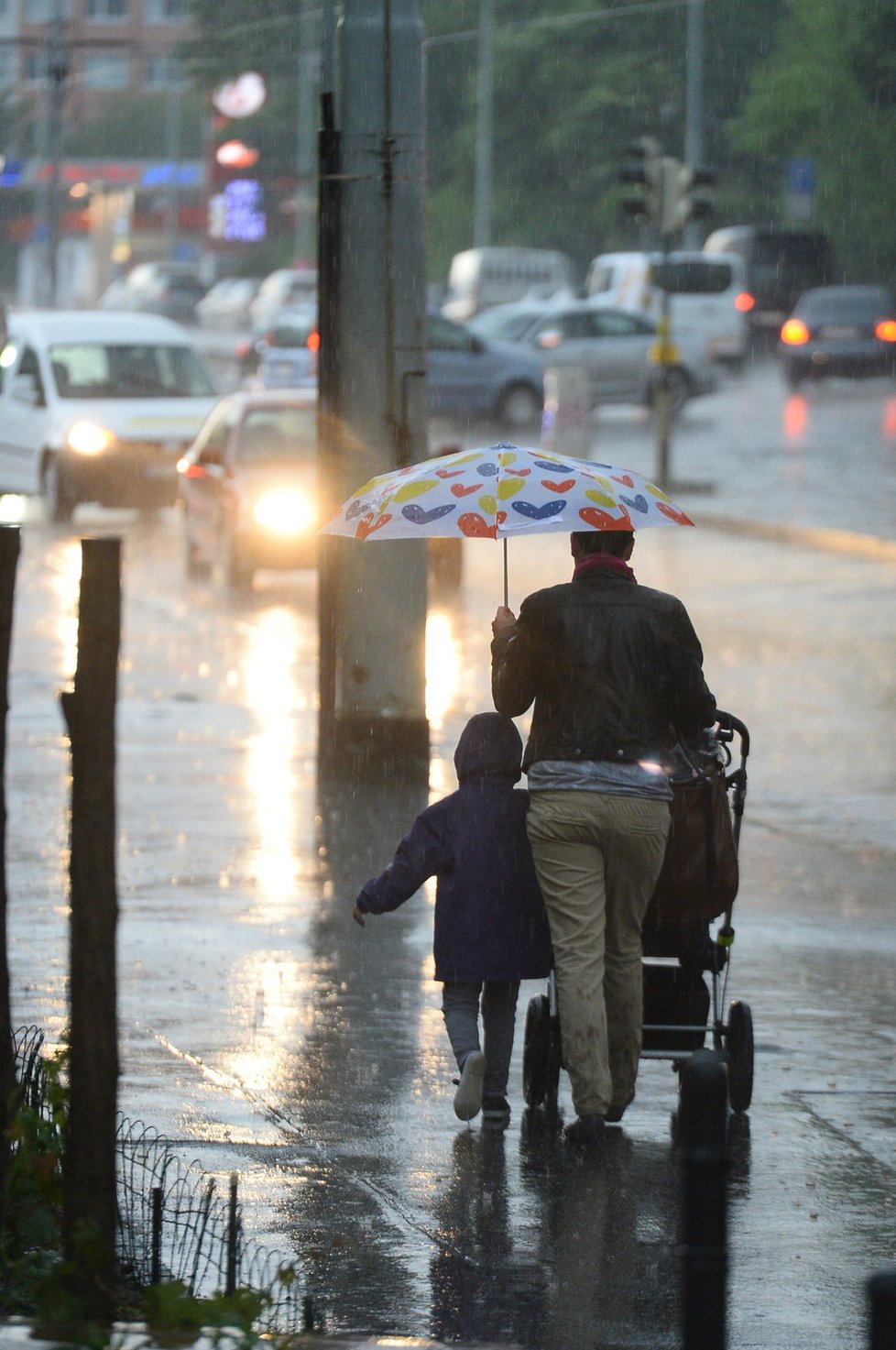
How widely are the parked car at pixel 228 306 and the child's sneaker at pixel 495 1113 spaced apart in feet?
188

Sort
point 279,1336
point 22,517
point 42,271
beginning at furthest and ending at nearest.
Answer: point 42,271 → point 22,517 → point 279,1336

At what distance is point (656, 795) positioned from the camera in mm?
5930

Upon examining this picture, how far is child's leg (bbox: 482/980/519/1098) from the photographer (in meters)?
6.20

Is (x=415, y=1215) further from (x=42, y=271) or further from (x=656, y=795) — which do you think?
(x=42, y=271)

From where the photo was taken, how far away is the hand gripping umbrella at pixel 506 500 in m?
5.98

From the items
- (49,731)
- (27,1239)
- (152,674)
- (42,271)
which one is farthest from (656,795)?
(42,271)

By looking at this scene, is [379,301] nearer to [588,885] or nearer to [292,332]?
[588,885]

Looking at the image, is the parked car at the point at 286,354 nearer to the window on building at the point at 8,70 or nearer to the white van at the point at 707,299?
the white van at the point at 707,299

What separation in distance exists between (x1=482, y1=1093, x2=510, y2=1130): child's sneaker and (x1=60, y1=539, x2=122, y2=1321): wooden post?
1805 mm

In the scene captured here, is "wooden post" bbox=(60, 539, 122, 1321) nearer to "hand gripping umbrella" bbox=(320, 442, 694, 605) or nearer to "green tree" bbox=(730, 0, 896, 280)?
"hand gripping umbrella" bbox=(320, 442, 694, 605)

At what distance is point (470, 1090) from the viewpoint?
5828 mm

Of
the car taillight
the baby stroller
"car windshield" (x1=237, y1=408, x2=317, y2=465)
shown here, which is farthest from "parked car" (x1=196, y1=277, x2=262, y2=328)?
the baby stroller

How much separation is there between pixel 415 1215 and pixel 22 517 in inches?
742

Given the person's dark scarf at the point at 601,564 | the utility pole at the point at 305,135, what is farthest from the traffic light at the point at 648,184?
the utility pole at the point at 305,135
